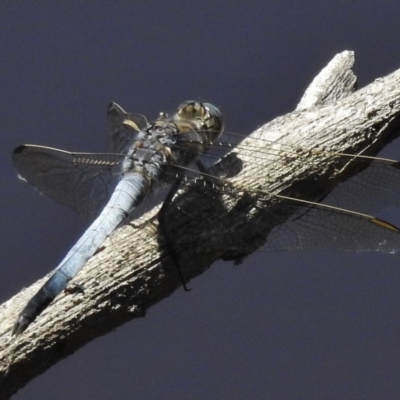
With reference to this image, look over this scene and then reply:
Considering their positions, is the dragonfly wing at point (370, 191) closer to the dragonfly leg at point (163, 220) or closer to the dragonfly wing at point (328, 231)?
the dragonfly wing at point (328, 231)

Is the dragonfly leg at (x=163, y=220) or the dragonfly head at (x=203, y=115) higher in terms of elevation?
the dragonfly head at (x=203, y=115)

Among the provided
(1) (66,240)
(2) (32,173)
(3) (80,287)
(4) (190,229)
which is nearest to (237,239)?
(4) (190,229)

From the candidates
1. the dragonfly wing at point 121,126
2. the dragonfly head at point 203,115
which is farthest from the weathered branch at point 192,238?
the dragonfly wing at point 121,126

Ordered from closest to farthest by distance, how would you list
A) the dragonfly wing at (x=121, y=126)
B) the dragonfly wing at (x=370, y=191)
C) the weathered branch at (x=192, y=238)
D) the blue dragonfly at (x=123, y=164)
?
the weathered branch at (x=192, y=238), the dragonfly wing at (x=370, y=191), the blue dragonfly at (x=123, y=164), the dragonfly wing at (x=121, y=126)

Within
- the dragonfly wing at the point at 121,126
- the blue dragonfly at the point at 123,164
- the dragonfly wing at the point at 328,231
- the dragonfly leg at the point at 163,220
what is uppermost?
the dragonfly wing at the point at 121,126

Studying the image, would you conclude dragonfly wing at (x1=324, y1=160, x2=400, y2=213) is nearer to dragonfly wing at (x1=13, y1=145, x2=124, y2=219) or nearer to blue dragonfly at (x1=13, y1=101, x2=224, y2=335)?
blue dragonfly at (x1=13, y1=101, x2=224, y2=335)

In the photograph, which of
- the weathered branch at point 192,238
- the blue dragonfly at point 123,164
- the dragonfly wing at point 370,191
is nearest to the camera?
the weathered branch at point 192,238

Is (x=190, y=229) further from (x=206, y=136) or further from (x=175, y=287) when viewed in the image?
(x=206, y=136)

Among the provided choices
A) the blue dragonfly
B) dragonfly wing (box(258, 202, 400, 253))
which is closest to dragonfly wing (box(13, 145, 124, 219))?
the blue dragonfly
